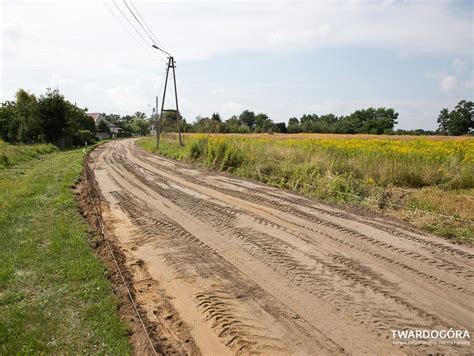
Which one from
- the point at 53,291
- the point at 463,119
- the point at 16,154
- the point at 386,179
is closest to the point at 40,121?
the point at 16,154

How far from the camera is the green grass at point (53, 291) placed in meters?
4.44

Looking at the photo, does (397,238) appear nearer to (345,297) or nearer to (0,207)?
(345,297)

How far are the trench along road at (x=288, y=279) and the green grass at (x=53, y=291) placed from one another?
Result: 603 millimetres

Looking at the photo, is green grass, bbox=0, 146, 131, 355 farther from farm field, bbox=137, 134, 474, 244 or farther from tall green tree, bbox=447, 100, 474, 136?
tall green tree, bbox=447, 100, 474, 136

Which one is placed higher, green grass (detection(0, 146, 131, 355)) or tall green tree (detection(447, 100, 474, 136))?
tall green tree (detection(447, 100, 474, 136))

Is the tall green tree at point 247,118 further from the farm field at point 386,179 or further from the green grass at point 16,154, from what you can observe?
the farm field at point 386,179

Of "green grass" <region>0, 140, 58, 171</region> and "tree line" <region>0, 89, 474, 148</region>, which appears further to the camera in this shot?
"tree line" <region>0, 89, 474, 148</region>

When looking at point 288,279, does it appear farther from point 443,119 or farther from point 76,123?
point 443,119

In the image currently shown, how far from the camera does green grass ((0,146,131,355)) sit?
4441mm

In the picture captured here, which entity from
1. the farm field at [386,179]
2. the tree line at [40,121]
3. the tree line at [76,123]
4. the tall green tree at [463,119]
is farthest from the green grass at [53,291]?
the tall green tree at [463,119]

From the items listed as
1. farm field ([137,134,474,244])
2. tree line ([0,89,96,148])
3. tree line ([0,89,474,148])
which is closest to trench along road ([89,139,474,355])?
farm field ([137,134,474,244])

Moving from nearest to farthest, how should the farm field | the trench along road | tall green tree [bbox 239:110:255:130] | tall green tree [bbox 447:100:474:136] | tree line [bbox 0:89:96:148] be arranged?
the trench along road
the farm field
tree line [bbox 0:89:96:148]
tall green tree [bbox 447:100:474:136]
tall green tree [bbox 239:110:255:130]

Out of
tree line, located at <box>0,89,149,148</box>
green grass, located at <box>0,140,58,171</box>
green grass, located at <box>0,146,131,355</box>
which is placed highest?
tree line, located at <box>0,89,149,148</box>

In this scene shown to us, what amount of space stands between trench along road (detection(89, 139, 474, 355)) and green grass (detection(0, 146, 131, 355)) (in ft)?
1.98
